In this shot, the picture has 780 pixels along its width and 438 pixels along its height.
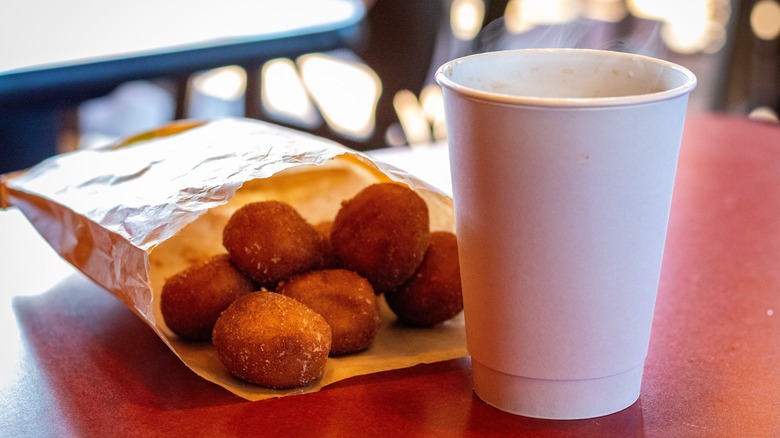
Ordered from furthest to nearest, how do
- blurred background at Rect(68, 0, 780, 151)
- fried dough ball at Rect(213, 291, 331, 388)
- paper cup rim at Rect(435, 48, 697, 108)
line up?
blurred background at Rect(68, 0, 780, 151) < fried dough ball at Rect(213, 291, 331, 388) < paper cup rim at Rect(435, 48, 697, 108)

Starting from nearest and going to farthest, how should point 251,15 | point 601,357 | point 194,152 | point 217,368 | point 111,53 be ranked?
1. point 601,357
2. point 217,368
3. point 194,152
4. point 111,53
5. point 251,15

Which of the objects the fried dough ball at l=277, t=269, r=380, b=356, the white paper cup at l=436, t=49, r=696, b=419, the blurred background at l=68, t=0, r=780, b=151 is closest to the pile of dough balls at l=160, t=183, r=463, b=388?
the fried dough ball at l=277, t=269, r=380, b=356

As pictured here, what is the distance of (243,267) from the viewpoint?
736 millimetres

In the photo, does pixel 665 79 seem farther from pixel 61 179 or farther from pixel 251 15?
pixel 251 15

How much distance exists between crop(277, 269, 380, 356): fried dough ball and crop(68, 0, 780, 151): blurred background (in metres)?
1.92

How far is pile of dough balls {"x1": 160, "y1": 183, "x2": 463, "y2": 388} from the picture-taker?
0.70 meters

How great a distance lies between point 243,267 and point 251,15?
57.3 inches

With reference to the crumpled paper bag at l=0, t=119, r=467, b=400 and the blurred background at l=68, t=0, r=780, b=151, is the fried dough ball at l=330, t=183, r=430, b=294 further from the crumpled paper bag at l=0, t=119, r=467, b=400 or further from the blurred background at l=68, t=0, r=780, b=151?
the blurred background at l=68, t=0, r=780, b=151

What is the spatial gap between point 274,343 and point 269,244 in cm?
12

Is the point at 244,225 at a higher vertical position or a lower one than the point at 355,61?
higher

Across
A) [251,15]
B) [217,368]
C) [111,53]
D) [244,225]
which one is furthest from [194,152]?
[251,15]

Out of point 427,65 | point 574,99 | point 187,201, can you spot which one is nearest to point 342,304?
point 187,201

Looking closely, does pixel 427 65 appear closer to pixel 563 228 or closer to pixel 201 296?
pixel 201 296

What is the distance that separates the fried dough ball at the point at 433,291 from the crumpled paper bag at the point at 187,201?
0.02 meters
